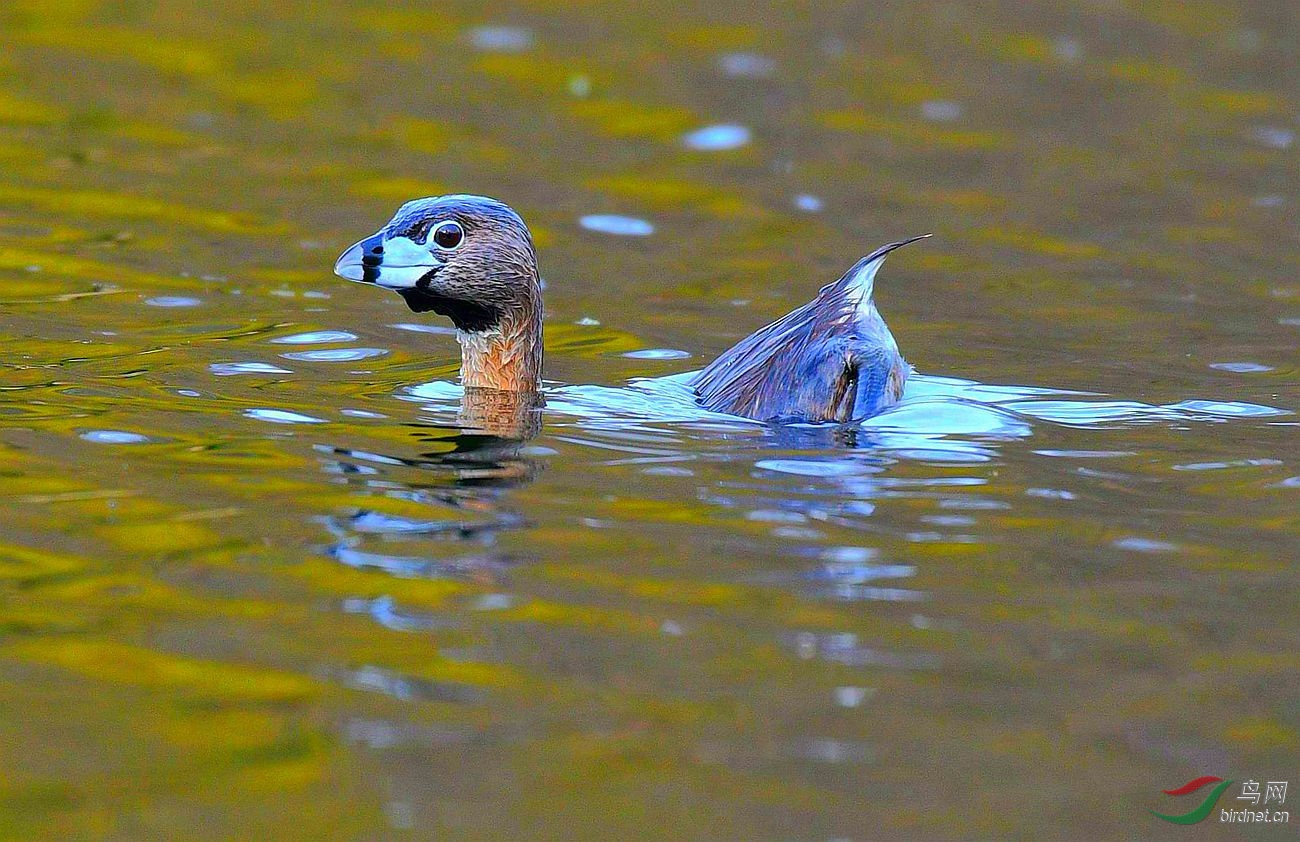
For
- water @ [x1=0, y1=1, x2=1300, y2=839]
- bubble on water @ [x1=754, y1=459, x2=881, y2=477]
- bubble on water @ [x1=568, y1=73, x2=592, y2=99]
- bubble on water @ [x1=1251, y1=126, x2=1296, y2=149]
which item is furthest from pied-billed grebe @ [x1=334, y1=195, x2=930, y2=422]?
bubble on water @ [x1=1251, y1=126, x2=1296, y2=149]

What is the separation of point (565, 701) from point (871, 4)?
14.6 meters

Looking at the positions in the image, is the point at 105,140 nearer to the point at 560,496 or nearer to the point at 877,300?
the point at 877,300

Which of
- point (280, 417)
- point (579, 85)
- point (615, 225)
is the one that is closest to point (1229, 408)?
point (280, 417)

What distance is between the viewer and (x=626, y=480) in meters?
6.27

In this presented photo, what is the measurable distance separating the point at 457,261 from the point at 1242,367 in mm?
3852

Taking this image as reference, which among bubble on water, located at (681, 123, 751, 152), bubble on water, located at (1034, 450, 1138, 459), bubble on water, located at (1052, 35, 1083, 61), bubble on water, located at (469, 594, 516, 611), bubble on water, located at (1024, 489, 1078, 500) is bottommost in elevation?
bubble on water, located at (469, 594, 516, 611)

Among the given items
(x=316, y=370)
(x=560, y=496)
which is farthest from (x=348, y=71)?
(x=560, y=496)

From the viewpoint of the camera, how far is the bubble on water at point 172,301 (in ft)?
31.4

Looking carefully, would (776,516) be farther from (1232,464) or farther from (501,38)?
(501,38)

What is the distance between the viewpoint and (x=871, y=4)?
17938 millimetres

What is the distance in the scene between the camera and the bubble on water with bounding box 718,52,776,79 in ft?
51.5

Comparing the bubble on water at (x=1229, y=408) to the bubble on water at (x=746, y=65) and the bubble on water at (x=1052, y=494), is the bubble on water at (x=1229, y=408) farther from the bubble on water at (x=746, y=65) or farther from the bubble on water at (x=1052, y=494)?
the bubble on water at (x=746, y=65)

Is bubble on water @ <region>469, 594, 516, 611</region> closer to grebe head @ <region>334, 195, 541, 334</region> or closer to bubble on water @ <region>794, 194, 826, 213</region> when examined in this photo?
grebe head @ <region>334, 195, 541, 334</region>

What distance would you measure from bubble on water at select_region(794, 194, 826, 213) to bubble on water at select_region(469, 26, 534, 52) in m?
3.99
